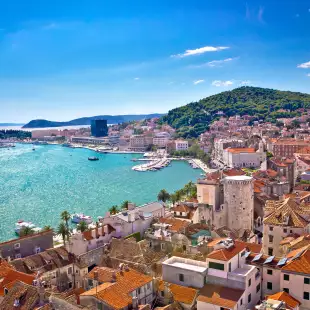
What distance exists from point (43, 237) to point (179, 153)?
71.6 m

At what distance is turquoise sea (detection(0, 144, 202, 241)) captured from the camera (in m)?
38.3

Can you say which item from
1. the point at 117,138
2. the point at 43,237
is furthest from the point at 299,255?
the point at 117,138

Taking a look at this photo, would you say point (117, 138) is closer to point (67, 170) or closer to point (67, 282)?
point (67, 170)

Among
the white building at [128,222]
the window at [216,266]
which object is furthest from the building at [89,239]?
the window at [216,266]

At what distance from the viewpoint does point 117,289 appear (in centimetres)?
1152

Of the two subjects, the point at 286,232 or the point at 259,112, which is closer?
the point at 286,232

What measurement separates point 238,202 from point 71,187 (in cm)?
3409

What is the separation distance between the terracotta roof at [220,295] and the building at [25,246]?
8404 mm

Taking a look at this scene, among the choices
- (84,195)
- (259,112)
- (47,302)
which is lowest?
(84,195)

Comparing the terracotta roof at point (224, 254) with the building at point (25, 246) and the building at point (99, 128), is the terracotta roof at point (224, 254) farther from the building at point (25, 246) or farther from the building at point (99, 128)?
the building at point (99, 128)

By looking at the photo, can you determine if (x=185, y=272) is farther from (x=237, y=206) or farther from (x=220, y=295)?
(x=237, y=206)

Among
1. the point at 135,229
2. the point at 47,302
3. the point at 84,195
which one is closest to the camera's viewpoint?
the point at 47,302

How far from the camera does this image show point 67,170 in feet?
230

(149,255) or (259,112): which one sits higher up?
(259,112)
